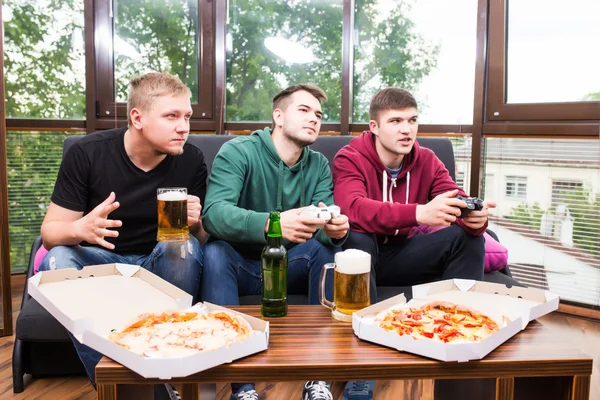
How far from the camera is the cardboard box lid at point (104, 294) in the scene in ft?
4.07

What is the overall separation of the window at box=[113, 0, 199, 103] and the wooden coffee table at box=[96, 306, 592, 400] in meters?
2.72

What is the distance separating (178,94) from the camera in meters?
1.94

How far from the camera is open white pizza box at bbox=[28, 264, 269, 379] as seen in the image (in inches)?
38.4

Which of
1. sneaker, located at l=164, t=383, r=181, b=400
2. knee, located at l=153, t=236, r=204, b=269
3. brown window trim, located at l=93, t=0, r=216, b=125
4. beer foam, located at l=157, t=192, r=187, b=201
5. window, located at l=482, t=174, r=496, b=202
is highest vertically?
brown window trim, located at l=93, t=0, r=216, b=125

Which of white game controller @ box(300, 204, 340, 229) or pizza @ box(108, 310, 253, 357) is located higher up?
white game controller @ box(300, 204, 340, 229)

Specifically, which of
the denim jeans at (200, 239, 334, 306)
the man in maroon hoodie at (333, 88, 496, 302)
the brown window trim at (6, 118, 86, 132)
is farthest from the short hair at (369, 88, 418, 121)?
the brown window trim at (6, 118, 86, 132)

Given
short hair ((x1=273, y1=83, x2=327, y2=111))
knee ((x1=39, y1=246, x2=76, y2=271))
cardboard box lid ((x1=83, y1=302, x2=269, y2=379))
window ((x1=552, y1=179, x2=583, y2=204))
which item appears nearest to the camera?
cardboard box lid ((x1=83, y1=302, x2=269, y2=379))

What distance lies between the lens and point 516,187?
123 inches

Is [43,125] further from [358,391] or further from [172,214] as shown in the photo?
[358,391]

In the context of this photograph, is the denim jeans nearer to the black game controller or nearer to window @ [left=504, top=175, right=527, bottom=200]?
the black game controller

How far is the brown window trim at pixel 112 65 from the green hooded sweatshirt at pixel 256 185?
1513mm

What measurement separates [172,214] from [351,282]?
0.63m

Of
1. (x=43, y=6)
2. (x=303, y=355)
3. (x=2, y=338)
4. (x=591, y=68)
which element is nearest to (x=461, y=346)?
(x=303, y=355)

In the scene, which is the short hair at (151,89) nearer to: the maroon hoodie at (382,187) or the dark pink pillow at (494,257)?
the maroon hoodie at (382,187)
